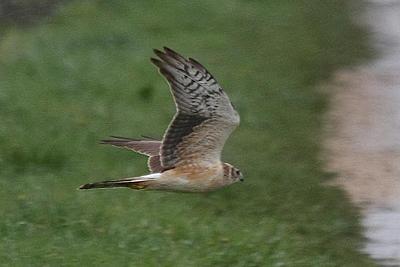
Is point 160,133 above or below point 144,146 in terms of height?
above

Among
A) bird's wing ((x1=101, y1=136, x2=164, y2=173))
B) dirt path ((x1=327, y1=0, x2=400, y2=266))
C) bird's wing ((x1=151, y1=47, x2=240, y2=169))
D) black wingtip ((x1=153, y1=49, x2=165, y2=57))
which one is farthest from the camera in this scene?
dirt path ((x1=327, y1=0, x2=400, y2=266))

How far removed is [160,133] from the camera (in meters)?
10.7

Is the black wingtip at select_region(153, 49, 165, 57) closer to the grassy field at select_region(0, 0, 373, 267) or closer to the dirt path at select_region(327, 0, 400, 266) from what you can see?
the grassy field at select_region(0, 0, 373, 267)

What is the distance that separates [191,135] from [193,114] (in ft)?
0.55

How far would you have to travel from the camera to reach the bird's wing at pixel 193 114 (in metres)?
6.91

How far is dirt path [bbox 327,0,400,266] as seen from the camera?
949 cm

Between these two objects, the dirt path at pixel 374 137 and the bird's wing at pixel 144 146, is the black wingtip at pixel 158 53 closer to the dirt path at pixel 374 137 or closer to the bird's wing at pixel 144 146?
the bird's wing at pixel 144 146

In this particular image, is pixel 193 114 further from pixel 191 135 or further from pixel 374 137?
pixel 374 137

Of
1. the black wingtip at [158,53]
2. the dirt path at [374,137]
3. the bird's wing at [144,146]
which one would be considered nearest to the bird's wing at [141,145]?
the bird's wing at [144,146]

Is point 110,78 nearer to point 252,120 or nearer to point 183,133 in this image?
point 252,120

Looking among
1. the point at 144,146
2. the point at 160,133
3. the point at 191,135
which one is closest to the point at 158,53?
the point at 191,135

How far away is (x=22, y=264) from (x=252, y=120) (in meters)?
4.28

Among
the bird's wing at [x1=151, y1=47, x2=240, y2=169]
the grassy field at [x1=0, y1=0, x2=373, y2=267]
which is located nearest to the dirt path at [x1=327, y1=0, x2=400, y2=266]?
the grassy field at [x1=0, y1=0, x2=373, y2=267]

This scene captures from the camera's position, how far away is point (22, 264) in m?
7.38
